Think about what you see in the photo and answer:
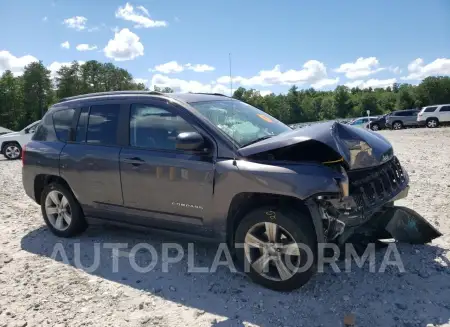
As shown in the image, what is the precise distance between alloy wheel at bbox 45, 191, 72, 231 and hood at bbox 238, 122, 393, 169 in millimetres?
2710

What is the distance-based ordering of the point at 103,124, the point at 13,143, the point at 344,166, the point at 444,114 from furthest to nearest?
the point at 444,114
the point at 13,143
the point at 103,124
the point at 344,166

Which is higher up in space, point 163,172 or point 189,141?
point 189,141

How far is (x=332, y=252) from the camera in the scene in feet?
12.5

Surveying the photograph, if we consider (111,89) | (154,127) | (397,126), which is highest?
(111,89)

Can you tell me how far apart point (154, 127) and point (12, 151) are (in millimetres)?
14871

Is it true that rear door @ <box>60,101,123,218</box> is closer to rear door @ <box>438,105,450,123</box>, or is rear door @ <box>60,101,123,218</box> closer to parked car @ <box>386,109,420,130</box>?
rear door @ <box>438,105,450,123</box>

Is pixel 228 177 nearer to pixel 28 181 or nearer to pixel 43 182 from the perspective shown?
pixel 43 182

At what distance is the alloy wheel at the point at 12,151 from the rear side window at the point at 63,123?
13159 mm

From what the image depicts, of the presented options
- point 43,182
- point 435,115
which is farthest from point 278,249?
point 435,115

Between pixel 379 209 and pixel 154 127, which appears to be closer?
pixel 379 209

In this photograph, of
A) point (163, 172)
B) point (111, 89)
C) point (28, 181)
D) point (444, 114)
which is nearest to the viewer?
point (163, 172)

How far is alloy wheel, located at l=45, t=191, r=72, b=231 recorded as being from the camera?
5117 millimetres

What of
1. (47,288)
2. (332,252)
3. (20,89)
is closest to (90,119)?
(47,288)

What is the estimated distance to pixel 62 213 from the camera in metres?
5.18
